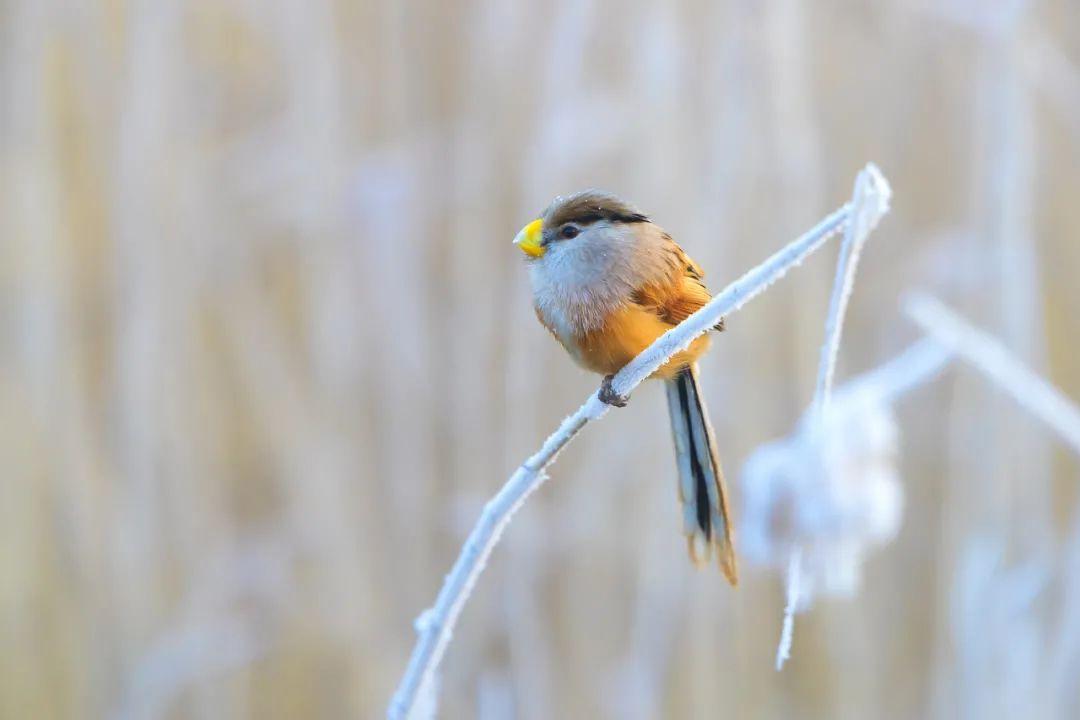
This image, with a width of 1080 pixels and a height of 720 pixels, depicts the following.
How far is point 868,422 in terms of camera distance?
0.57 metres

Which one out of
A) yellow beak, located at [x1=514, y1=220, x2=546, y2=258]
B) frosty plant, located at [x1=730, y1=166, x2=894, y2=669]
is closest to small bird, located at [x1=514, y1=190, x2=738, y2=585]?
yellow beak, located at [x1=514, y1=220, x2=546, y2=258]

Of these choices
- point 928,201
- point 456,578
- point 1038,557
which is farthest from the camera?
point 928,201

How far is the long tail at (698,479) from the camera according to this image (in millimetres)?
539

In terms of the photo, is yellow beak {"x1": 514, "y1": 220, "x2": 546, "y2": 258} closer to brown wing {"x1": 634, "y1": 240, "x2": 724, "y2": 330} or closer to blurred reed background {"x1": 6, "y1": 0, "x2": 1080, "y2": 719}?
brown wing {"x1": 634, "y1": 240, "x2": 724, "y2": 330}

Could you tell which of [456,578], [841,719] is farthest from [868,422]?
[841,719]

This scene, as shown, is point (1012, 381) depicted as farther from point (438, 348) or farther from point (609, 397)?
point (438, 348)

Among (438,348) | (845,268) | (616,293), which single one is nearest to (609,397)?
(616,293)

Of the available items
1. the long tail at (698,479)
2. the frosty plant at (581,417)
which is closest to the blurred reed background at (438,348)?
the long tail at (698,479)

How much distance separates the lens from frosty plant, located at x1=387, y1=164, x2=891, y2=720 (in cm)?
38

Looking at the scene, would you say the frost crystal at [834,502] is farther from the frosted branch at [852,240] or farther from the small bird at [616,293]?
the frosted branch at [852,240]

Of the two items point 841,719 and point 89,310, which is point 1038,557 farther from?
point 89,310

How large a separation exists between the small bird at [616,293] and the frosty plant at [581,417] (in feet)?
0.17

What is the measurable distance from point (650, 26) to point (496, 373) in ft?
1.40

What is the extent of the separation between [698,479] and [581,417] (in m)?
0.15
